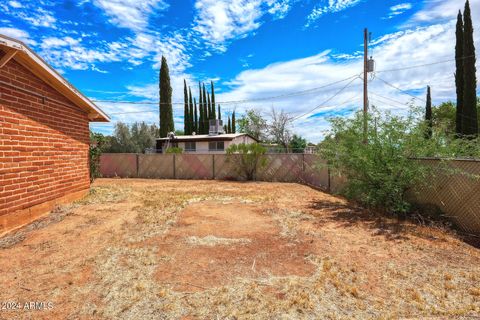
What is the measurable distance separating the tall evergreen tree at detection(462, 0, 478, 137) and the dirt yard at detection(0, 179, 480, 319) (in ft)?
66.6

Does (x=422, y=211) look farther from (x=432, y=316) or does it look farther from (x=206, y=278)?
(x=206, y=278)

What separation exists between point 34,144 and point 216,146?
20.2 metres

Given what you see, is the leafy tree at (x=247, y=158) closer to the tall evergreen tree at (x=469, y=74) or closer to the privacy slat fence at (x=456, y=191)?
the privacy slat fence at (x=456, y=191)

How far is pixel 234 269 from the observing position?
3.58 metres

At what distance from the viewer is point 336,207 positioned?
7.58 m

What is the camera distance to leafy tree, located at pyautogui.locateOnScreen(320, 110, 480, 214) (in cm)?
602

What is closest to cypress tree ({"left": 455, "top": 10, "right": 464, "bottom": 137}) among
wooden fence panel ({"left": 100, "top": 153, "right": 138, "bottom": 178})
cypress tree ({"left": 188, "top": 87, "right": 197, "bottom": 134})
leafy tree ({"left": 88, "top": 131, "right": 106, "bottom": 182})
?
wooden fence panel ({"left": 100, "top": 153, "right": 138, "bottom": 178})

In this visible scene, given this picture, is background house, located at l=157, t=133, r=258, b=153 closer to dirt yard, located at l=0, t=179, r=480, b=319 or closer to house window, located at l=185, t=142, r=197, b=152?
house window, located at l=185, t=142, r=197, b=152

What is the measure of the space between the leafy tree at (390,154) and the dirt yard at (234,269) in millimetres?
781

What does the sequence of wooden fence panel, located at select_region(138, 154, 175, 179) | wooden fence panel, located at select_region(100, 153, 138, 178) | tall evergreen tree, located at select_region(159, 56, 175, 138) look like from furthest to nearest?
tall evergreen tree, located at select_region(159, 56, 175, 138) < wooden fence panel, located at select_region(100, 153, 138, 178) < wooden fence panel, located at select_region(138, 154, 175, 179)

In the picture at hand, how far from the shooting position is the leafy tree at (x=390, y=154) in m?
6.02

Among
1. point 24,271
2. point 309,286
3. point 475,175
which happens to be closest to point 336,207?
point 475,175

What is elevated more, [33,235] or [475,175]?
[475,175]

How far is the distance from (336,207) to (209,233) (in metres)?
4.13
